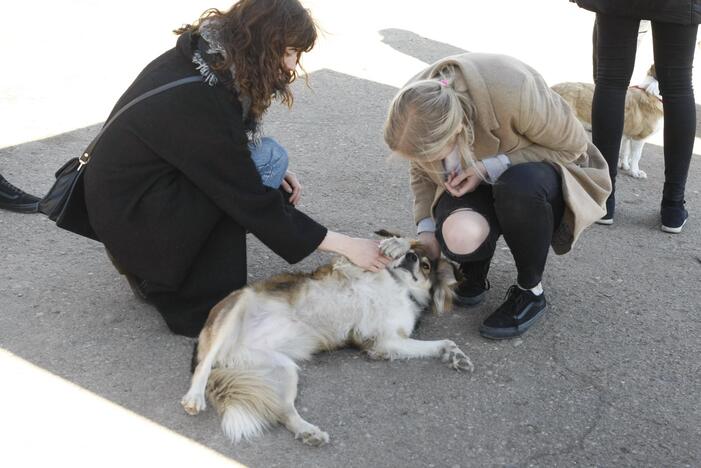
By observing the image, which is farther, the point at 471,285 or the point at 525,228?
the point at 471,285

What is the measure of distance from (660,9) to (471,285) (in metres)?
1.74

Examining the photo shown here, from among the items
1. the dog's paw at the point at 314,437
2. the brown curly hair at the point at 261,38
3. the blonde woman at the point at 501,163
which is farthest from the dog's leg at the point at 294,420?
the brown curly hair at the point at 261,38

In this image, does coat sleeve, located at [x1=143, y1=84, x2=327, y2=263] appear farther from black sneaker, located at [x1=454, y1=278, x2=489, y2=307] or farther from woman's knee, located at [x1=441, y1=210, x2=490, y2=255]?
black sneaker, located at [x1=454, y1=278, x2=489, y2=307]

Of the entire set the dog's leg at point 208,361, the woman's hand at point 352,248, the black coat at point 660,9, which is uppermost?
the black coat at point 660,9

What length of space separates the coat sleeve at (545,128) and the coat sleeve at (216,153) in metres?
1.11

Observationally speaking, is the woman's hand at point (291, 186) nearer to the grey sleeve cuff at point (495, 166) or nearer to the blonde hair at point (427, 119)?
the blonde hair at point (427, 119)

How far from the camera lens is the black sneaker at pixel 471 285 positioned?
3842 millimetres

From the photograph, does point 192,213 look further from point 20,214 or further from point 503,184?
point 20,214

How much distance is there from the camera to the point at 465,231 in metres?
3.44

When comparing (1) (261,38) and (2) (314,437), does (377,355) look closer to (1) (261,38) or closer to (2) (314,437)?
(2) (314,437)

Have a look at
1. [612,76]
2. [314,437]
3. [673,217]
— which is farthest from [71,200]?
[673,217]

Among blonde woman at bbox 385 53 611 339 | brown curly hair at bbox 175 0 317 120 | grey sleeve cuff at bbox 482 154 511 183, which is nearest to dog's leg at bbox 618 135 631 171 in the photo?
blonde woman at bbox 385 53 611 339

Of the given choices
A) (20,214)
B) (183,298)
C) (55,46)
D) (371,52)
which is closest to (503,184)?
(183,298)

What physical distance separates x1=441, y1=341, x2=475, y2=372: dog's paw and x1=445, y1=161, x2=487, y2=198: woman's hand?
27.3 inches
